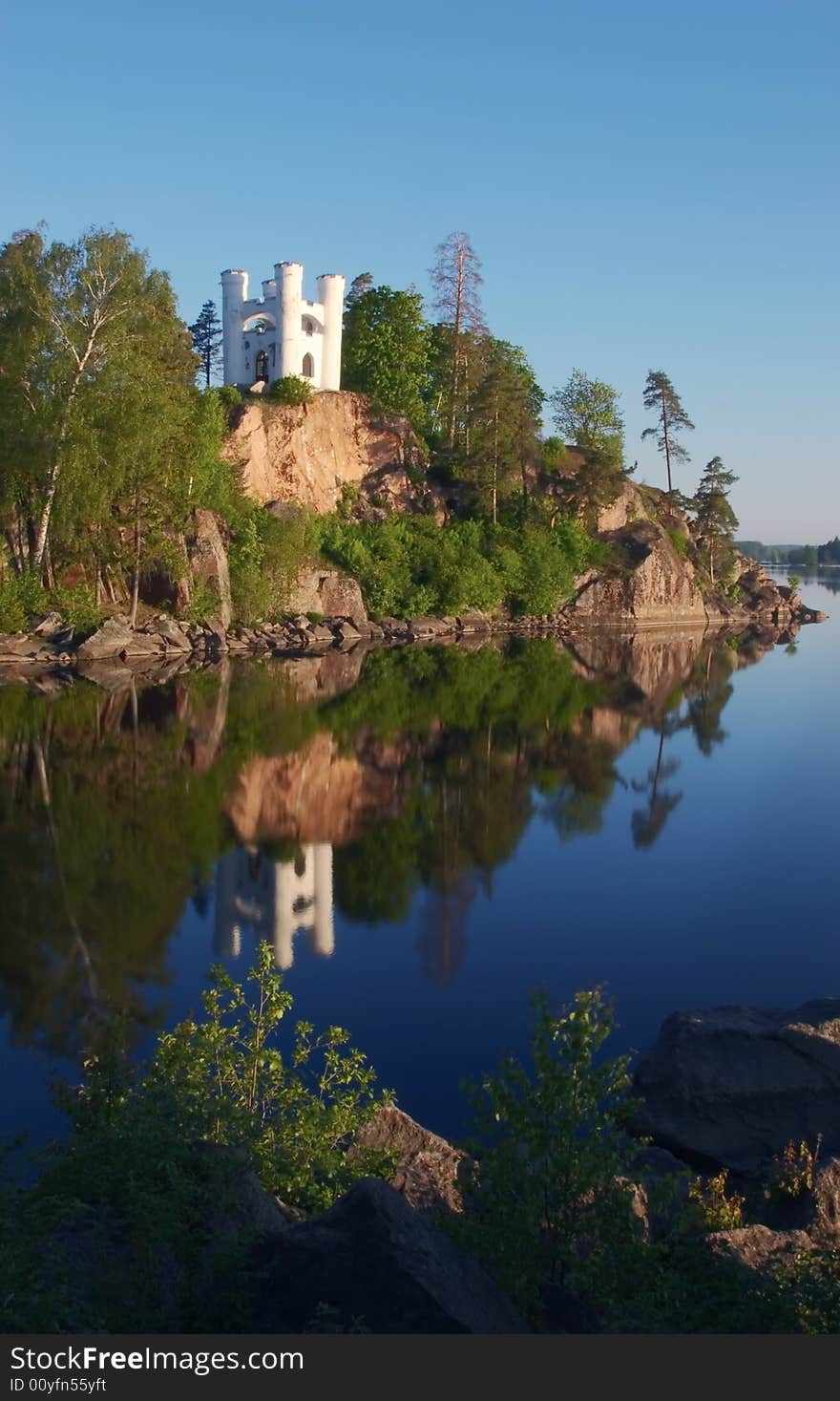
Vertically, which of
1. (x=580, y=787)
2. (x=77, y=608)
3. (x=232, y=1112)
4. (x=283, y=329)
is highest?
(x=283, y=329)

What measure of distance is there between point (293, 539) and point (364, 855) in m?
35.7

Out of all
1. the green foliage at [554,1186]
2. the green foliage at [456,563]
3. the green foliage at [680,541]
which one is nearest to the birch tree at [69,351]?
the green foliage at [456,563]

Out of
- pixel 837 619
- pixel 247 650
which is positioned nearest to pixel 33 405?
pixel 247 650

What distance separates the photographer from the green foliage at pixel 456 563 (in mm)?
58844

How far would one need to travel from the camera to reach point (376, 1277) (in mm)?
5703

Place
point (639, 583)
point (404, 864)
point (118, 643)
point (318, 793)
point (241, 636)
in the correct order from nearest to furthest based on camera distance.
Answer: point (404, 864), point (318, 793), point (118, 643), point (241, 636), point (639, 583)

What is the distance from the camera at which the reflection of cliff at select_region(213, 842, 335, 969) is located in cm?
1551

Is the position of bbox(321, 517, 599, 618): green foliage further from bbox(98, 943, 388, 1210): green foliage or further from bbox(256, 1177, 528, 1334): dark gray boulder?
bbox(256, 1177, 528, 1334): dark gray boulder

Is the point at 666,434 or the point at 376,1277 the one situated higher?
the point at 666,434

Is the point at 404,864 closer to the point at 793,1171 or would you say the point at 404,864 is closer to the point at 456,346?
the point at 793,1171

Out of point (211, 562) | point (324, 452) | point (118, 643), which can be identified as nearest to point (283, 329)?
point (324, 452)

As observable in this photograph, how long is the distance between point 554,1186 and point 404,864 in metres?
12.3

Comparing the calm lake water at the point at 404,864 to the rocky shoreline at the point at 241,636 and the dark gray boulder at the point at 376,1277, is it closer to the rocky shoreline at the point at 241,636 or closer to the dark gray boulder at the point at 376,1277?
the dark gray boulder at the point at 376,1277

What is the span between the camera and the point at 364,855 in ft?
64.6
